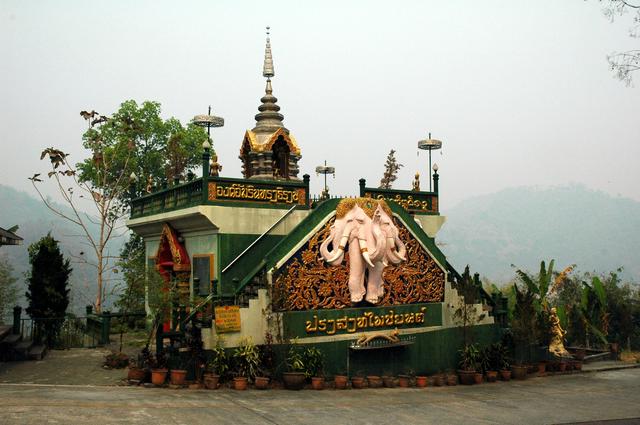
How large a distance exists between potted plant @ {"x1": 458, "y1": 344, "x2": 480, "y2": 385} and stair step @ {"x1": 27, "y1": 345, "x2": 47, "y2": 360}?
12.2 metres

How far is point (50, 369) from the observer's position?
17422 mm

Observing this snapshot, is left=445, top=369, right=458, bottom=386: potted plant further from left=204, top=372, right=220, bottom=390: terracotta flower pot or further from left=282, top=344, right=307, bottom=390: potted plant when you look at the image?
left=204, top=372, right=220, bottom=390: terracotta flower pot

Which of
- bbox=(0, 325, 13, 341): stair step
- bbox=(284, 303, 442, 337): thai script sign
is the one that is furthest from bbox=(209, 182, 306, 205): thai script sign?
bbox=(0, 325, 13, 341): stair step

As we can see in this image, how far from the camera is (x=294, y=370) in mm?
16141

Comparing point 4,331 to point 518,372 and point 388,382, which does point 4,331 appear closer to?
point 388,382

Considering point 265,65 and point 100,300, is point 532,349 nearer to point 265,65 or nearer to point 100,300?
point 265,65

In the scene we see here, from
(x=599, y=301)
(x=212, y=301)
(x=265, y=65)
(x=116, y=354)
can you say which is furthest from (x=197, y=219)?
(x=599, y=301)

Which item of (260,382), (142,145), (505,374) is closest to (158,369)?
(260,382)

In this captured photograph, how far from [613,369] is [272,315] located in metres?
13.2

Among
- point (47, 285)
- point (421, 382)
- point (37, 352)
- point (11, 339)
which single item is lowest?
point (421, 382)

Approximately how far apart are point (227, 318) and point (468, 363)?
25.1 feet

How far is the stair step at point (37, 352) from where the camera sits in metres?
18.9

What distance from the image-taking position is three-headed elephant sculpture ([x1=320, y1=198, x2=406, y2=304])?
59.1ft

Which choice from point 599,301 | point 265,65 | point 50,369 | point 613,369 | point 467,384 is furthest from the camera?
point 599,301
